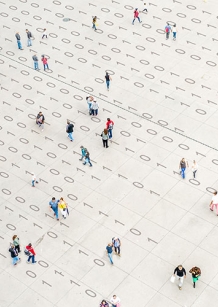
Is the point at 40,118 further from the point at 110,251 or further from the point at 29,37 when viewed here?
the point at 110,251

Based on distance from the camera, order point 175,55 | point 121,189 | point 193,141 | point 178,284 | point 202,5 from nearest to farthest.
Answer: point 178,284 < point 121,189 < point 193,141 < point 175,55 < point 202,5

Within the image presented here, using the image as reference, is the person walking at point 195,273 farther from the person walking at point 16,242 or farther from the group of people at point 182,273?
the person walking at point 16,242

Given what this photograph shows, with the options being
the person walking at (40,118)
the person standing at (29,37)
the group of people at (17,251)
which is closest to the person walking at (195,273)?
the group of people at (17,251)

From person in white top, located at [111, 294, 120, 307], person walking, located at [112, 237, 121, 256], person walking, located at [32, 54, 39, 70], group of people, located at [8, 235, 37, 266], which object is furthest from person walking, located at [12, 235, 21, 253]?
person walking, located at [32, 54, 39, 70]

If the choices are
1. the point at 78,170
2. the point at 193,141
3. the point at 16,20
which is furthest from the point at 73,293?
the point at 16,20

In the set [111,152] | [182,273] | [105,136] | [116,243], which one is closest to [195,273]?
[182,273]

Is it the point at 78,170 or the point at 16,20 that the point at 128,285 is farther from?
the point at 16,20

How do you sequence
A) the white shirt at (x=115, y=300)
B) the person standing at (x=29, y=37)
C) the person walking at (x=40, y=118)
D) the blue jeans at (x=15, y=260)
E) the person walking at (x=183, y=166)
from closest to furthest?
1. the white shirt at (x=115, y=300)
2. the blue jeans at (x=15, y=260)
3. the person walking at (x=183, y=166)
4. the person walking at (x=40, y=118)
5. the person standing at (x=29, y=37)
